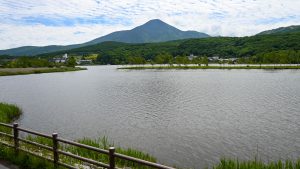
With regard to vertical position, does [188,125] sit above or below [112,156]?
below

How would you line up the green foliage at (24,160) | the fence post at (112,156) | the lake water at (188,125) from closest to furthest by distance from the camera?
the fence post at (112,156) < the green foliage at (24,160) < the lake water at (188,125)

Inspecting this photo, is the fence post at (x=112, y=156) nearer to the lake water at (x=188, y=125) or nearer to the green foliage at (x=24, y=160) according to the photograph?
the green foliage at (x=24, y=160)

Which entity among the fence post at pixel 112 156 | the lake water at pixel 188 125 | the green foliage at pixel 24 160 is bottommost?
the lake water at pixel 188 125

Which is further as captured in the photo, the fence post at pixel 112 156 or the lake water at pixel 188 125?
the lake water at pixel 188 125

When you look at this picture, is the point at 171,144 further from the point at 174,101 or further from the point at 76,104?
the point at 76,104

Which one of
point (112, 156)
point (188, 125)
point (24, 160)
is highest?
point (112, 156)

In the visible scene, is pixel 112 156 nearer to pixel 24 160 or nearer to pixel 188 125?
pixel 24 160

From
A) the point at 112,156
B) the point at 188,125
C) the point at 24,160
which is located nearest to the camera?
the point at 112,156

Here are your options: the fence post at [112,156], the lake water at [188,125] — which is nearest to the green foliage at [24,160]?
the fence post at [112,156]

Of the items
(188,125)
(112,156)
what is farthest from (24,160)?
(188,125)

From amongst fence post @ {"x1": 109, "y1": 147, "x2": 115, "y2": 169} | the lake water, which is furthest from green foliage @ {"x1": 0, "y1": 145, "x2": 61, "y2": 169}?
the lake water

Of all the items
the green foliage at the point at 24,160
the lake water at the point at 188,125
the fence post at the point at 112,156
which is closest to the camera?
the fence post at the point at 112,156

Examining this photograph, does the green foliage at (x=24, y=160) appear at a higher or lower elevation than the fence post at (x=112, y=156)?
lower

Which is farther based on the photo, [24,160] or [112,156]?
[24,160]
